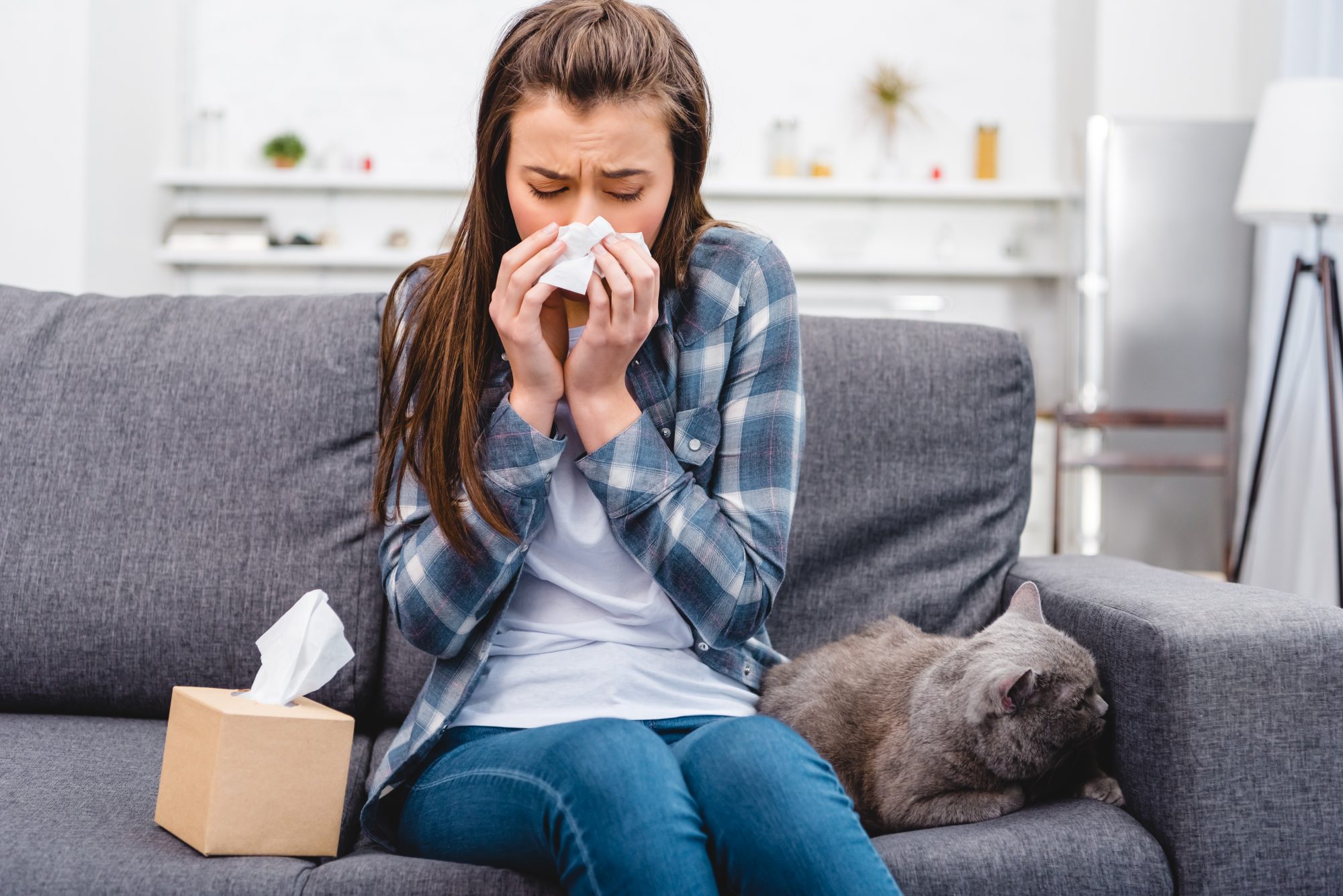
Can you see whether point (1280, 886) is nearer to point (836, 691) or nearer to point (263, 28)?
point (836, 691)

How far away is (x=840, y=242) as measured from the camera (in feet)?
16.6

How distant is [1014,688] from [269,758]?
75 centimetres

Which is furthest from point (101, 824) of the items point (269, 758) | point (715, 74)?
point (715, 74)

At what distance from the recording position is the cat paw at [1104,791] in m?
1.17

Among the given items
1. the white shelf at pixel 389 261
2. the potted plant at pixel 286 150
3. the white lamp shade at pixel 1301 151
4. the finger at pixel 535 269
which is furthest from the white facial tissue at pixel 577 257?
the potted plant at pixel 286 150

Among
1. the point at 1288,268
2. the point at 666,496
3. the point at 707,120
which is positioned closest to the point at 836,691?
the point at 666,496

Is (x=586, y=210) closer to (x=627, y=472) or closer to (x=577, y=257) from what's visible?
(x=577, y=257)

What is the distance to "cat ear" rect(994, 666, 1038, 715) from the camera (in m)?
1.11

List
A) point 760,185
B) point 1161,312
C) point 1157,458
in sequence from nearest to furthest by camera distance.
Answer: point 1157,458
point 1161,312
point 760,185

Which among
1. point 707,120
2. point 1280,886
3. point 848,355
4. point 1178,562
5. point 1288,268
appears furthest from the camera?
point 1178,562

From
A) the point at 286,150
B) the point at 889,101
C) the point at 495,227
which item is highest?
the point at 889,101

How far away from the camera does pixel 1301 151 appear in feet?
10.2

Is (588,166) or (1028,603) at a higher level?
(588,166)

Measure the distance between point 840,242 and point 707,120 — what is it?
3.94 m
